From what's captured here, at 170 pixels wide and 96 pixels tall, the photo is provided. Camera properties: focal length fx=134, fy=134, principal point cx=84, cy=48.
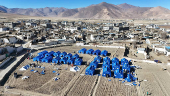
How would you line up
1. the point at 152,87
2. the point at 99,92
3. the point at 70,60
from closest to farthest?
the point at 99,92, the point at 152,87, the point at 70,60

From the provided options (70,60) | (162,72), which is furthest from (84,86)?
(162,72)

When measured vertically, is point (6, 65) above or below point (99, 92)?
above

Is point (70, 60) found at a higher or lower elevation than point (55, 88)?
higher

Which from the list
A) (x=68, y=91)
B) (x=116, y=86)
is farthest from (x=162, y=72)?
(x=68, y=91)

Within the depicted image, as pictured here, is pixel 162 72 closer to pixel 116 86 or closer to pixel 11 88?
pixel 116 86

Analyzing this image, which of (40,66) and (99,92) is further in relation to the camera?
(40,66)

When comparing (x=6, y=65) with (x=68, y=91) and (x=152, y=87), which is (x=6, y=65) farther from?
(x=152, y=87)

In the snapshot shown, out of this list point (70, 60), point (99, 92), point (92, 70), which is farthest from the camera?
point (70, 60)

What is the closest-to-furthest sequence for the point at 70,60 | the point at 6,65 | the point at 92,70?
the point at 92,70
the point at 6,65
the point at 70,60

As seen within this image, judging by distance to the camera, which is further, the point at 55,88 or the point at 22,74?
the point at 22,74
